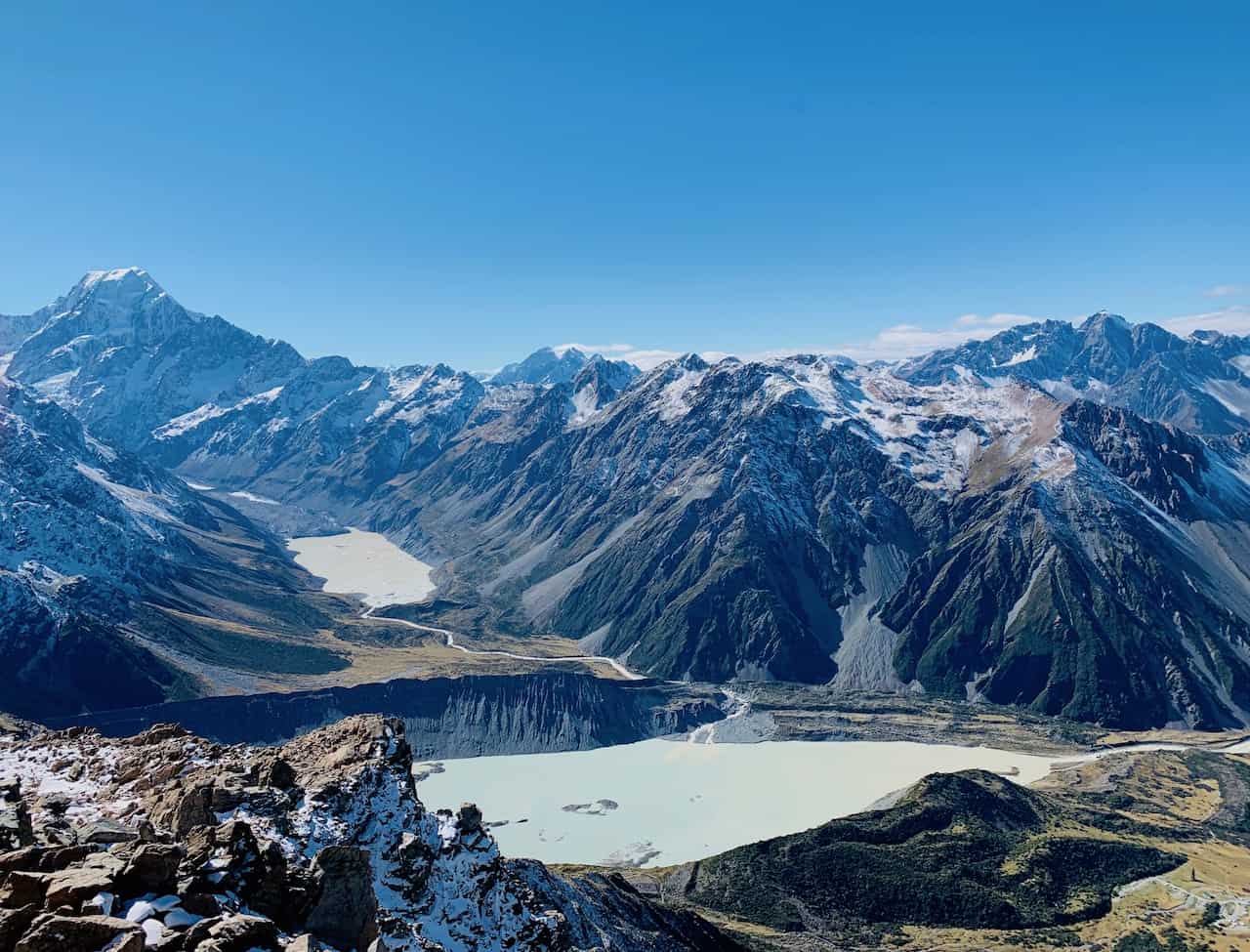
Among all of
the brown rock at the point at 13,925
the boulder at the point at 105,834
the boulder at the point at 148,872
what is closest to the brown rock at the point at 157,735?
the boulder at the point at 105,834

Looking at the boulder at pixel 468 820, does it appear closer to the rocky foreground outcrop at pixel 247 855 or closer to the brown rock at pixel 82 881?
the rocky foreground outcrop at pixel 247 855

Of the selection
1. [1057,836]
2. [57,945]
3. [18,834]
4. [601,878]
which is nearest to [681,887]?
[601,878]

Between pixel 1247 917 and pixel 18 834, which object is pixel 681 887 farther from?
pixel 18 834

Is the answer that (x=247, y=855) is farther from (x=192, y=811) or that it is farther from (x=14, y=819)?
(x=14, y=819)

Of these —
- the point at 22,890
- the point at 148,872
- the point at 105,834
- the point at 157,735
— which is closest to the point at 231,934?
A: the point at 148,872

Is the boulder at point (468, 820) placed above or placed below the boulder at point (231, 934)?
below
